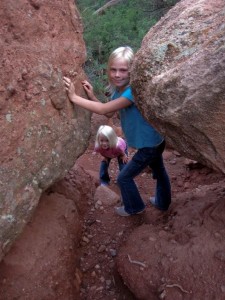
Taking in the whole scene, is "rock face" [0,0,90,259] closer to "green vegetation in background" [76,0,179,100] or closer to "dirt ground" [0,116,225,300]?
"dirt ground" [0,116,225,300]

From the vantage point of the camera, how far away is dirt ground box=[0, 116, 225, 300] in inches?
91.7

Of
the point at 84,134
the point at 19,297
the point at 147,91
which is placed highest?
the point at 147,91

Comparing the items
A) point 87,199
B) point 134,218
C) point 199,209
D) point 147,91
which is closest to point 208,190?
point 199,209

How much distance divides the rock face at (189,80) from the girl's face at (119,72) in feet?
0.86

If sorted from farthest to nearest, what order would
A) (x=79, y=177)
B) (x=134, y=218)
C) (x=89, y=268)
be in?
(x=79, y=177) < (x=134, y=218) < (x=89, y=268)

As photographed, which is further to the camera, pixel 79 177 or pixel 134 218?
pixel 79 177

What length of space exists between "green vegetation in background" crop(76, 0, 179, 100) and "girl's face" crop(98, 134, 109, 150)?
1911mm

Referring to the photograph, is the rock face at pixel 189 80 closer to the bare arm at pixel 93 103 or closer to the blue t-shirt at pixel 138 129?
the bare arm at pixel 93 103

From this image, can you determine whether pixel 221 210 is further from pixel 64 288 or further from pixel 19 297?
pixel 19 297

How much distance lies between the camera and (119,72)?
256cm

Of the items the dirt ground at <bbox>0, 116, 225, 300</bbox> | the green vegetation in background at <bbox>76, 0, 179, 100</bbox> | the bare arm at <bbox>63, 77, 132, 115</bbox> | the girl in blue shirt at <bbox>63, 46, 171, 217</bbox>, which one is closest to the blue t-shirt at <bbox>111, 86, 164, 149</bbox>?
the girl in blue shirt at <bbox>63, 46, 171, 217</bbox>

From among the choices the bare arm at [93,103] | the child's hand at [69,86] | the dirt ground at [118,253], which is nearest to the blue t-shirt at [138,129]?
the bare arm at [93,103]

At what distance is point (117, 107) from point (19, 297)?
4.13 ft

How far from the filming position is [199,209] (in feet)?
8.84
